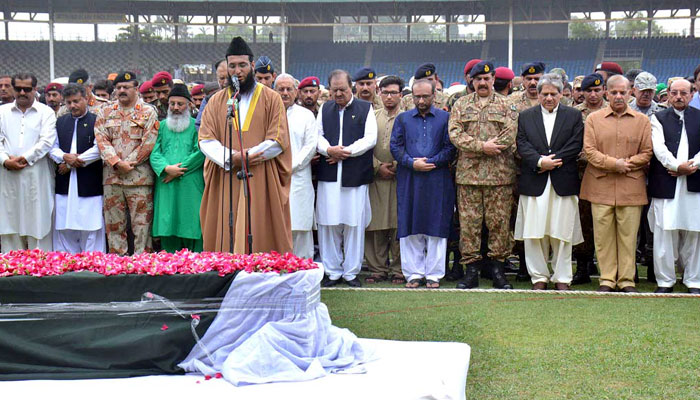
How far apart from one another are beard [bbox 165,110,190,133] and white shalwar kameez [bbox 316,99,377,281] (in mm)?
1241

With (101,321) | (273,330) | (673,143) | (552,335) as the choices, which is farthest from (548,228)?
(101,321)

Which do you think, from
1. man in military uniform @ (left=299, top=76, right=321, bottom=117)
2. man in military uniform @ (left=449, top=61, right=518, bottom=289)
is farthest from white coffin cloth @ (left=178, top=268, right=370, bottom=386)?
man in military uniform @ (left=299, top=76, right=321, bottom=117)

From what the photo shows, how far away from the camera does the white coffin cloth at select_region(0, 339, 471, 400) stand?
3.91 metres

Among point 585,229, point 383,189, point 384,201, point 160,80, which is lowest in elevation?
point 585,229

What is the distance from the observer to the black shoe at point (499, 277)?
7.51 meters

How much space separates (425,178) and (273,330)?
11.8ft

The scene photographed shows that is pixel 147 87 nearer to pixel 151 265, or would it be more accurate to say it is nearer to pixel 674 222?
pixel 151 265

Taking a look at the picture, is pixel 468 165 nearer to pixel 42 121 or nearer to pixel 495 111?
pixel 495 111

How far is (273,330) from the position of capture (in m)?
4.30

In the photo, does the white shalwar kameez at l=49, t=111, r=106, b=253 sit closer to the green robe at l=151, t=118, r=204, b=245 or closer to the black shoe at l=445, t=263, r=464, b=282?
the green robe at l=151, t=118, r=204, b=245

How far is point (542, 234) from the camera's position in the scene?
7.25 metres

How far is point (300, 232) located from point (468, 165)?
5.67 ft

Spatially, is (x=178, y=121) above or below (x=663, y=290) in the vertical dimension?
above

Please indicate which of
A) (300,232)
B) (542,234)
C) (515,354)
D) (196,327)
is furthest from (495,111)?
(196,327)
